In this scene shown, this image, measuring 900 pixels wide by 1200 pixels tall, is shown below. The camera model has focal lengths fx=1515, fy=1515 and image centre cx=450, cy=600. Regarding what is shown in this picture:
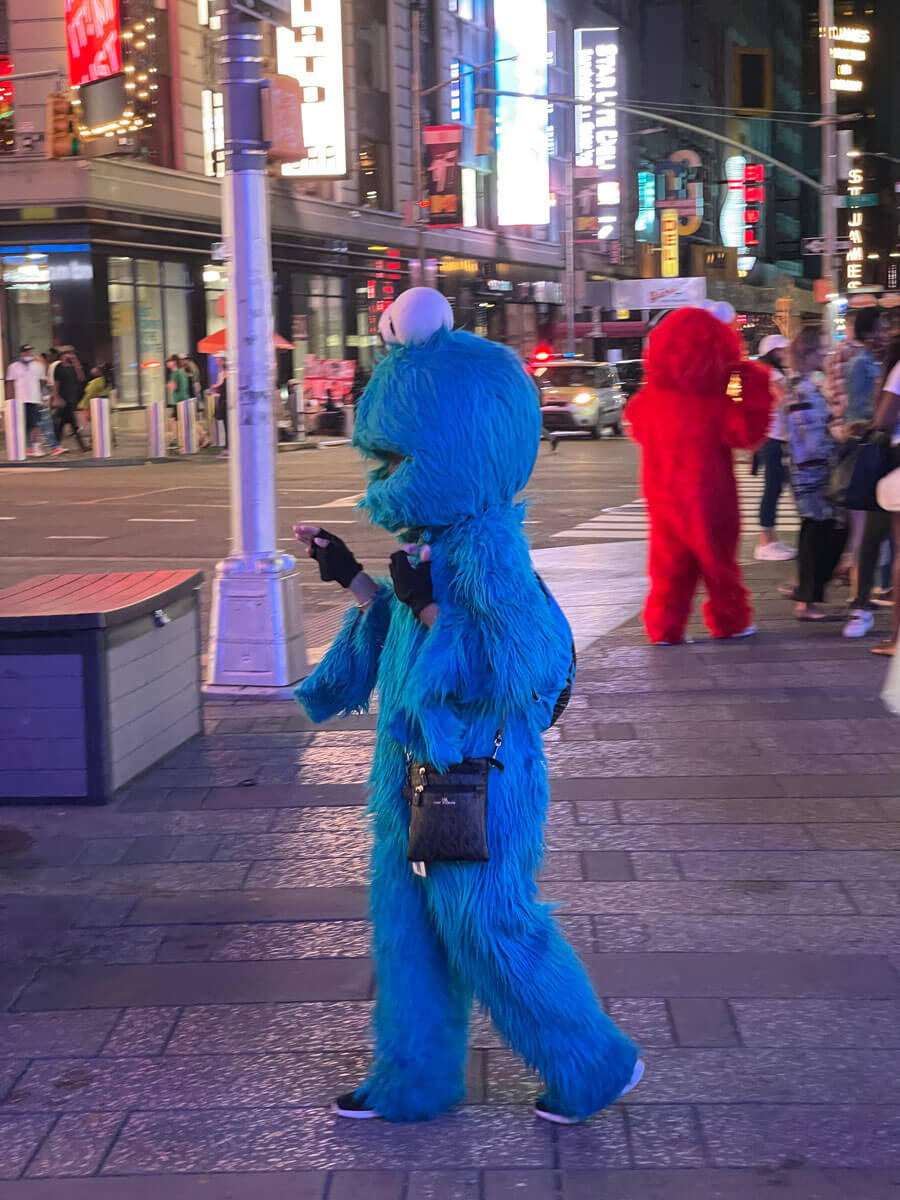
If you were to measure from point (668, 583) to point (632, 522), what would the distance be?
7670 millimetres

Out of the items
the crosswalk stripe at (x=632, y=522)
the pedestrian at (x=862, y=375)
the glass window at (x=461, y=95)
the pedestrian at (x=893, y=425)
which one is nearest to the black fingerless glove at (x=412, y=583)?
the pedestrian at (x=893, y=425)

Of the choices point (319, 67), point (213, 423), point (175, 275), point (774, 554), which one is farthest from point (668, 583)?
point (319, 67)

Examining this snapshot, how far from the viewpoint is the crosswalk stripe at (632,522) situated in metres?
15.1

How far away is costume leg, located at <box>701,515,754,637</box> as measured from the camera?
8.48 meters

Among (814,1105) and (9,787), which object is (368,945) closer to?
(814,1105)

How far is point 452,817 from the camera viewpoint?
3039 mm

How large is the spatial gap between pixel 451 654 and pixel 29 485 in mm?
20444

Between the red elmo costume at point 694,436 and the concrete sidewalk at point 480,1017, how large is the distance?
188 centimetres

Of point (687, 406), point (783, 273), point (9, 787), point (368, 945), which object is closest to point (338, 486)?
point (687, 406)

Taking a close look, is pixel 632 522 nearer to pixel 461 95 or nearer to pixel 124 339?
pixel 124 339

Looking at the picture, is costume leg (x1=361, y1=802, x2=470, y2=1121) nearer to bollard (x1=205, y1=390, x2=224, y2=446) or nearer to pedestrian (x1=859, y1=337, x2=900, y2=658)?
pedestrian (x1=859, y1=337, x2=900, y2=658)

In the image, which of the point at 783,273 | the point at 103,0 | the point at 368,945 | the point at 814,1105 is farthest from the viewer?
the point at 783,273

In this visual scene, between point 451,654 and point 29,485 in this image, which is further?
point 29,485

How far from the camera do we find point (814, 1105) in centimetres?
331
